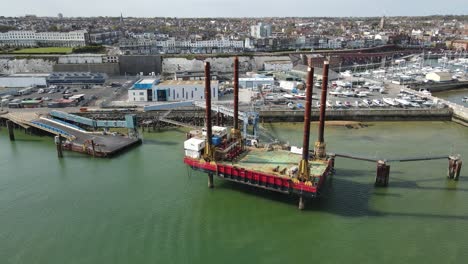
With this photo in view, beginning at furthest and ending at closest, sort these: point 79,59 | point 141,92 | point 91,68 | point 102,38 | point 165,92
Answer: point 102,38, point 79,59, point 91,68, point 165,92, point 141,92

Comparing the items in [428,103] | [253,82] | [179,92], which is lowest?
[428,103]

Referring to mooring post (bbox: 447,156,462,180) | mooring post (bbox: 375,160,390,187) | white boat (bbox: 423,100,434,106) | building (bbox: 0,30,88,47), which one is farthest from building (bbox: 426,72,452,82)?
building (bbox: 0,30,88,47)

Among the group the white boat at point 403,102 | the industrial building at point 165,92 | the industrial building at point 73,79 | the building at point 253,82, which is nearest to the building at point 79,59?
the industrial building at point 73,79

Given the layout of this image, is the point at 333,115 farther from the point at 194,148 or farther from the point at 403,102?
the point at 194,148

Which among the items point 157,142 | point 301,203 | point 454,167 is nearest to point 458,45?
point 454,167

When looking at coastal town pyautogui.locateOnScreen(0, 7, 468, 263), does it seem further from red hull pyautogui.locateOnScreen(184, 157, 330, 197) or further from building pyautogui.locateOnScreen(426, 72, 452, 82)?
building pyautogui.locateOnScreen(426, 72, 452, 82)
